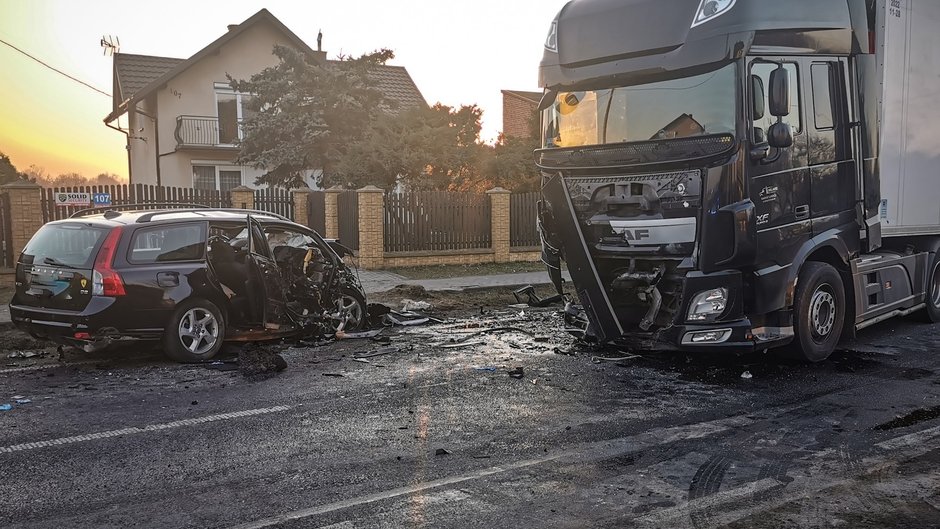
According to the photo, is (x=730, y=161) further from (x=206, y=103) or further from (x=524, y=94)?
(x=524, y=94)

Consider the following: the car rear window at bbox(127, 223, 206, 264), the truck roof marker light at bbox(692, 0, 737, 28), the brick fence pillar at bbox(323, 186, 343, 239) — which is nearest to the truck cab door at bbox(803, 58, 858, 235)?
the truck roof marker light at bbox(692, 0, 737, 28)

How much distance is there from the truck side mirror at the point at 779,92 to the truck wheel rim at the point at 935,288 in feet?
14.9

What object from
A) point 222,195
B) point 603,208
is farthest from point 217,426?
point 222,195

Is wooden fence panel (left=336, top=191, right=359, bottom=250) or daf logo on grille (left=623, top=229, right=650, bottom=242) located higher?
wooden fence panel (left=336, top=191, right=359, bottom=250)

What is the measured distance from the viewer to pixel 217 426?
5.85m

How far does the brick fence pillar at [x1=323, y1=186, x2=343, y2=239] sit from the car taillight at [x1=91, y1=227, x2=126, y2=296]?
35.7 ft

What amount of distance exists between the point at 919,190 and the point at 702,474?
244 inches

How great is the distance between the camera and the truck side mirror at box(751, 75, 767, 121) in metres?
7.04

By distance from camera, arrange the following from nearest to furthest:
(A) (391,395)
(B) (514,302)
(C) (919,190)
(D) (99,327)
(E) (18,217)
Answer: (A) (391,395), (D) (99,327), (C) (919,190), (B) (514,302), (E) (18,217)

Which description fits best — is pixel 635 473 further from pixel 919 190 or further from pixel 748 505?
pixel 919 190

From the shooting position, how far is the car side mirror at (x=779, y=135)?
7.07 meters

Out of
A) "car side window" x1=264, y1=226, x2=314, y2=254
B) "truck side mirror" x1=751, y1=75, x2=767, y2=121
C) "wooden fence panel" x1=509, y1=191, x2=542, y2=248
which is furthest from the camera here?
"wooden fence panel" x1=509, y1=191, x2=542, y2=248

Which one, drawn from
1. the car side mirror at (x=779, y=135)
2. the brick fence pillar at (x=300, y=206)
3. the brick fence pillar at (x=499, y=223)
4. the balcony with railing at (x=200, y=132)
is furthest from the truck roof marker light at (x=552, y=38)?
the balcony with railing at (x=200, y=132)

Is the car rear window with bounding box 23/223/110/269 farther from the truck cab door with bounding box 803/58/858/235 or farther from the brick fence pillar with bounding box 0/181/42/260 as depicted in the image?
the brick fence pillar with bounding box 0/181/42/260
